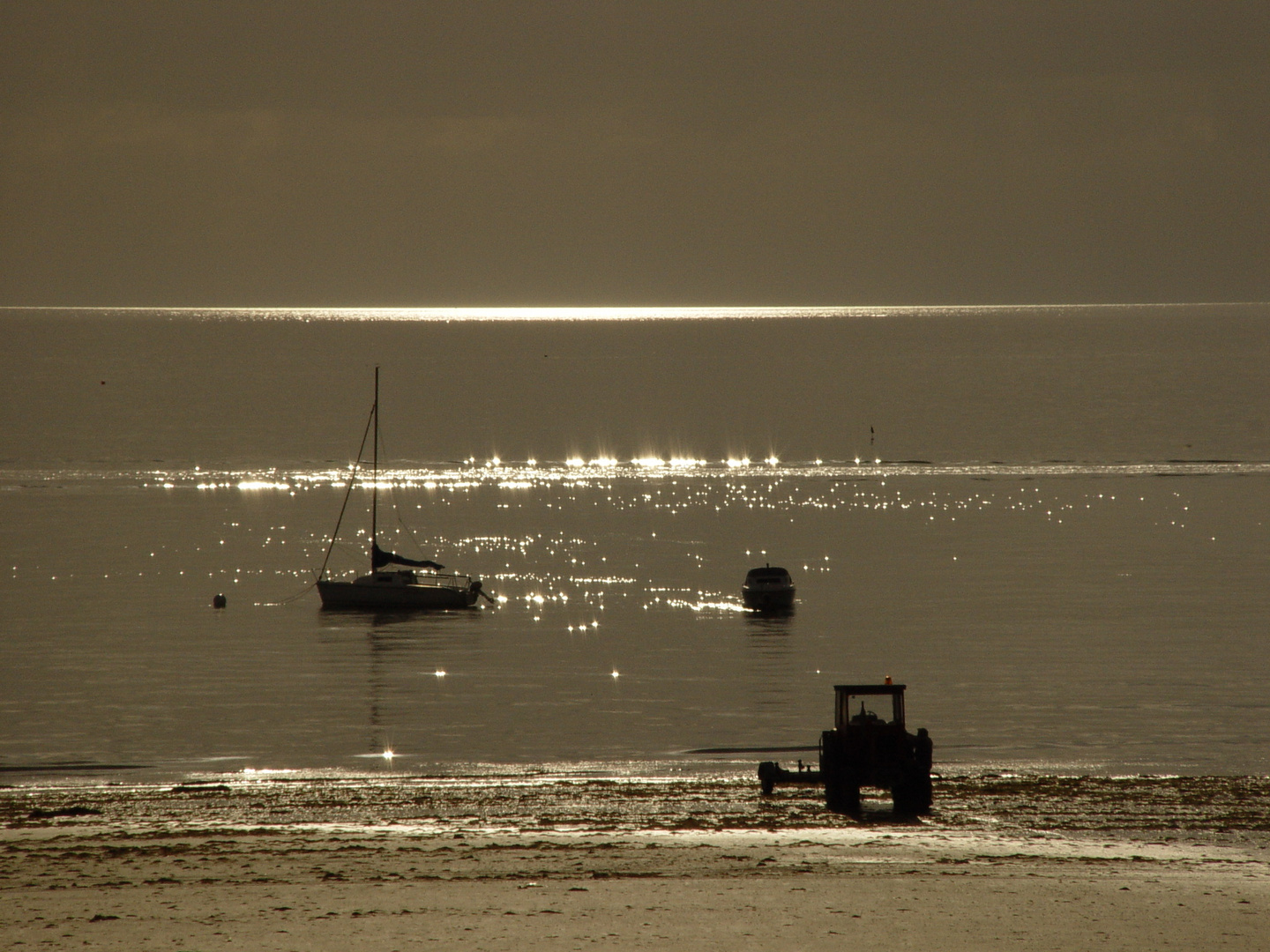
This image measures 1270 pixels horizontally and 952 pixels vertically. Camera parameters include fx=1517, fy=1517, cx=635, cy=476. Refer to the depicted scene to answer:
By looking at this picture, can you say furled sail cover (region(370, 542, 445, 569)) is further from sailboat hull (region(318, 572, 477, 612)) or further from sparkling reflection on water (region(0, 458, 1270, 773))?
sparkling reflection on water (region(0, 458, 1270, 773))

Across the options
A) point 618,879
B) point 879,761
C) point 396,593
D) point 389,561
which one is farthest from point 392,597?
point 618,879

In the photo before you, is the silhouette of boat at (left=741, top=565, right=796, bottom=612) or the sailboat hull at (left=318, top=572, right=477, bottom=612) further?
the sailboat hull at (left=318, top=572, right=477, bottom=612)

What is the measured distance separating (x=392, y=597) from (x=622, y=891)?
142 ft

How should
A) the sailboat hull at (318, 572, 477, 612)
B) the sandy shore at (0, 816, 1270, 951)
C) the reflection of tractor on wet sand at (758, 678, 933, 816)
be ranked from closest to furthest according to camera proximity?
the sandy shore at (0, 816, 1270, 951) → the reflection of tractor on wet sand at (758, 678, 933, 816) → the sailboat hull at (318, 572, 477, 612)

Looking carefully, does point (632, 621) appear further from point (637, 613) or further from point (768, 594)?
point (768, 594)

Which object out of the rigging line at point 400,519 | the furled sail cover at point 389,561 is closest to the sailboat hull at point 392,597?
the furled sail cover at point 389,561

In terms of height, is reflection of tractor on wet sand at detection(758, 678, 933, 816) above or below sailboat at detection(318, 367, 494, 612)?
Result: below

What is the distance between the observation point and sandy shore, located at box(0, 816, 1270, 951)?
742 inches

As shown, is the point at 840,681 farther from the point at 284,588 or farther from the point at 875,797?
the point at 284,588

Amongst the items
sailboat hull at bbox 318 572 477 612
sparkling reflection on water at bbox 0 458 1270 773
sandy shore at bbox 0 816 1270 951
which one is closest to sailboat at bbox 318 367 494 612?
sailboat hull at bbox 318 572 477 612

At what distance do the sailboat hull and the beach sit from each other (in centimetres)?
3323

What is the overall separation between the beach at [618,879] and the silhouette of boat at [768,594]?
31.0m

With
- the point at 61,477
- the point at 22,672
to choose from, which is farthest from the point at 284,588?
the point at 61,477

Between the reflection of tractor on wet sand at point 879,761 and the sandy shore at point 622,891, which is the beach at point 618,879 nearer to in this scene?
the sandy shore at point 622,891
